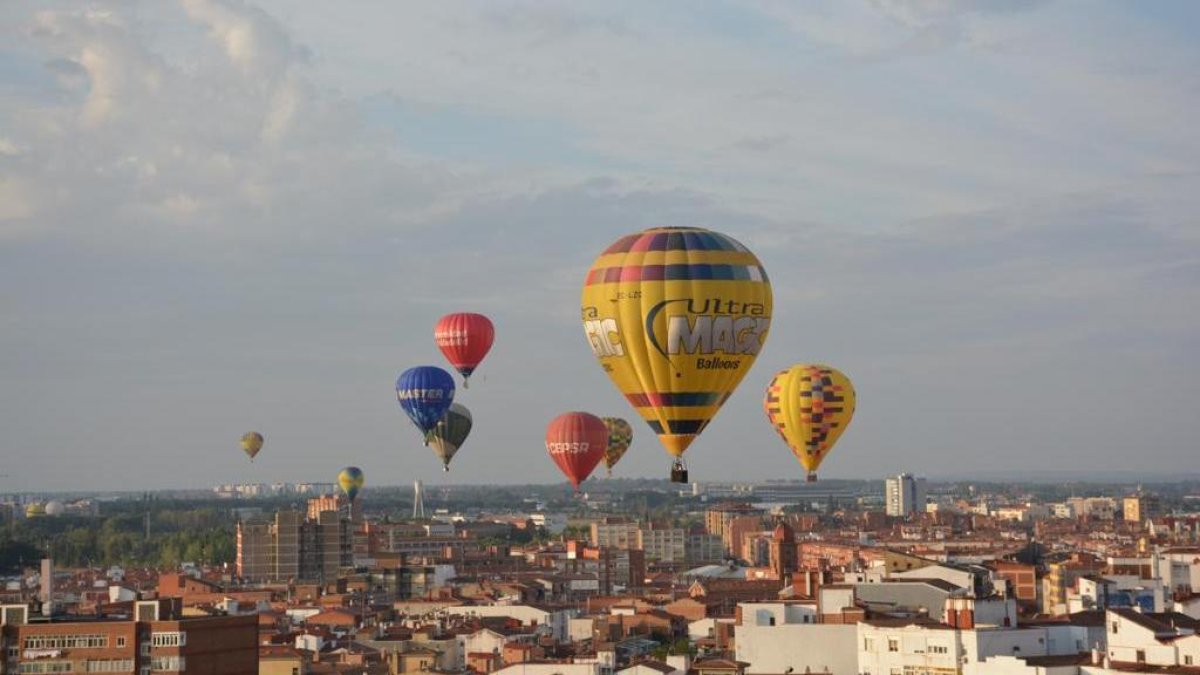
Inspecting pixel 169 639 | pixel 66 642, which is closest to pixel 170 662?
pixel 169 639

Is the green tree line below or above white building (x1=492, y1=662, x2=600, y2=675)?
above

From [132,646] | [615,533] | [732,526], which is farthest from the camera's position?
[732,526]

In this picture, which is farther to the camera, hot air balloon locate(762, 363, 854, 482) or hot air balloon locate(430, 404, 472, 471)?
hot air balloon locate(430, 404, 472, 471)

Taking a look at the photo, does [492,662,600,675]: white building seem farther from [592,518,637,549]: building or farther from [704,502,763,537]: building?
[704,502,763,537]: building

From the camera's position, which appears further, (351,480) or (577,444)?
(351,480)

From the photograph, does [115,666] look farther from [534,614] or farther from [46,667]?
[534,614]

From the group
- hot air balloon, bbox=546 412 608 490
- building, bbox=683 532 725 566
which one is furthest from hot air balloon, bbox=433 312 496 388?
building, bbox=683 532 725 566

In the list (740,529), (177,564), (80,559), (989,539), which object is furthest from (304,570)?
(740,529)
